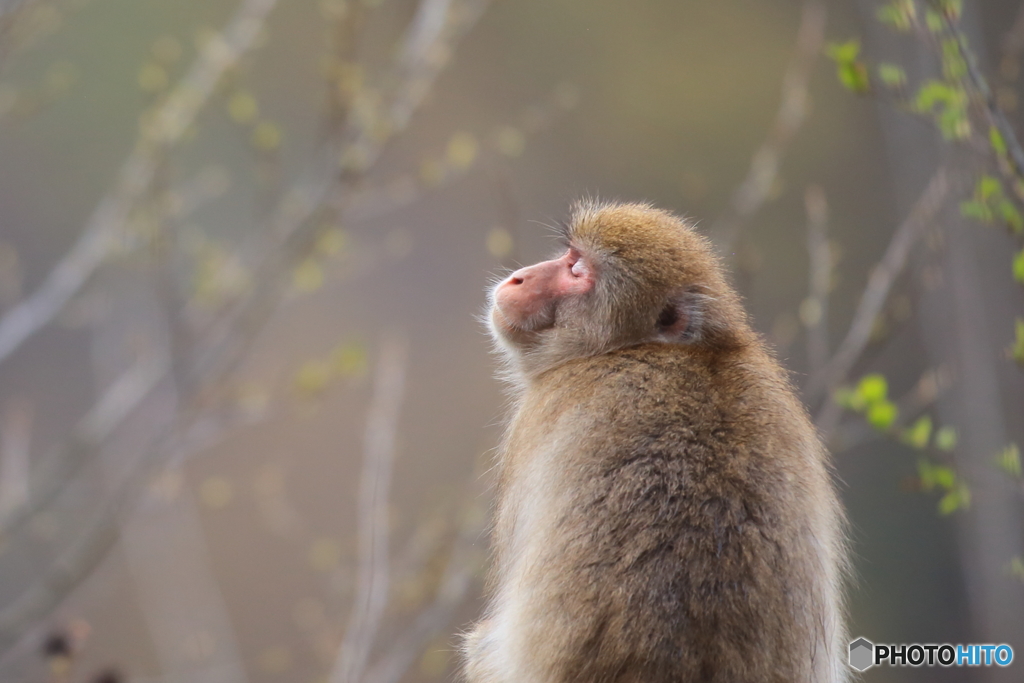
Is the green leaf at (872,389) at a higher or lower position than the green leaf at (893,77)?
lower

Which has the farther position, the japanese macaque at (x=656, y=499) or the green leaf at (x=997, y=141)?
the green leaf at (x=997, y=141)

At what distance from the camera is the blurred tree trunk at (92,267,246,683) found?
5668mm

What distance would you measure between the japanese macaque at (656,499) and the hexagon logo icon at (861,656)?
0.30 m

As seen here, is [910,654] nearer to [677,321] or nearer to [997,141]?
[677,321]

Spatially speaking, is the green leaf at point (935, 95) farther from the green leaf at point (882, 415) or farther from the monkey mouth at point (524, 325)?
the monkey mouth at point (524, 325)

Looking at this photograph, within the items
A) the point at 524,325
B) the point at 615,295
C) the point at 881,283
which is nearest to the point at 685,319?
the point at 615,295

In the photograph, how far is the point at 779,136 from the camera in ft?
13.1

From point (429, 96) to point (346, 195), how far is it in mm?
2921

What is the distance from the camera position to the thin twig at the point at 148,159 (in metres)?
3.91

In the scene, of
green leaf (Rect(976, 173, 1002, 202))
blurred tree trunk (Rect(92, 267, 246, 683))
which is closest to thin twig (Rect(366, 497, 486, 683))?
blurred tree trunk (Rect(92, 267, 246, 683))

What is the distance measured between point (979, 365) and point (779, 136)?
8.36 ft

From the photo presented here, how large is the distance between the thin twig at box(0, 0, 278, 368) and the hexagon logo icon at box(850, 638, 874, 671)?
3068 millimetres

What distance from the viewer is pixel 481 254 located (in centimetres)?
689

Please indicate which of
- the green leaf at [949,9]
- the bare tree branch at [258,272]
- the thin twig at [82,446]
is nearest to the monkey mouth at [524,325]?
the green leaf at [949,9]
